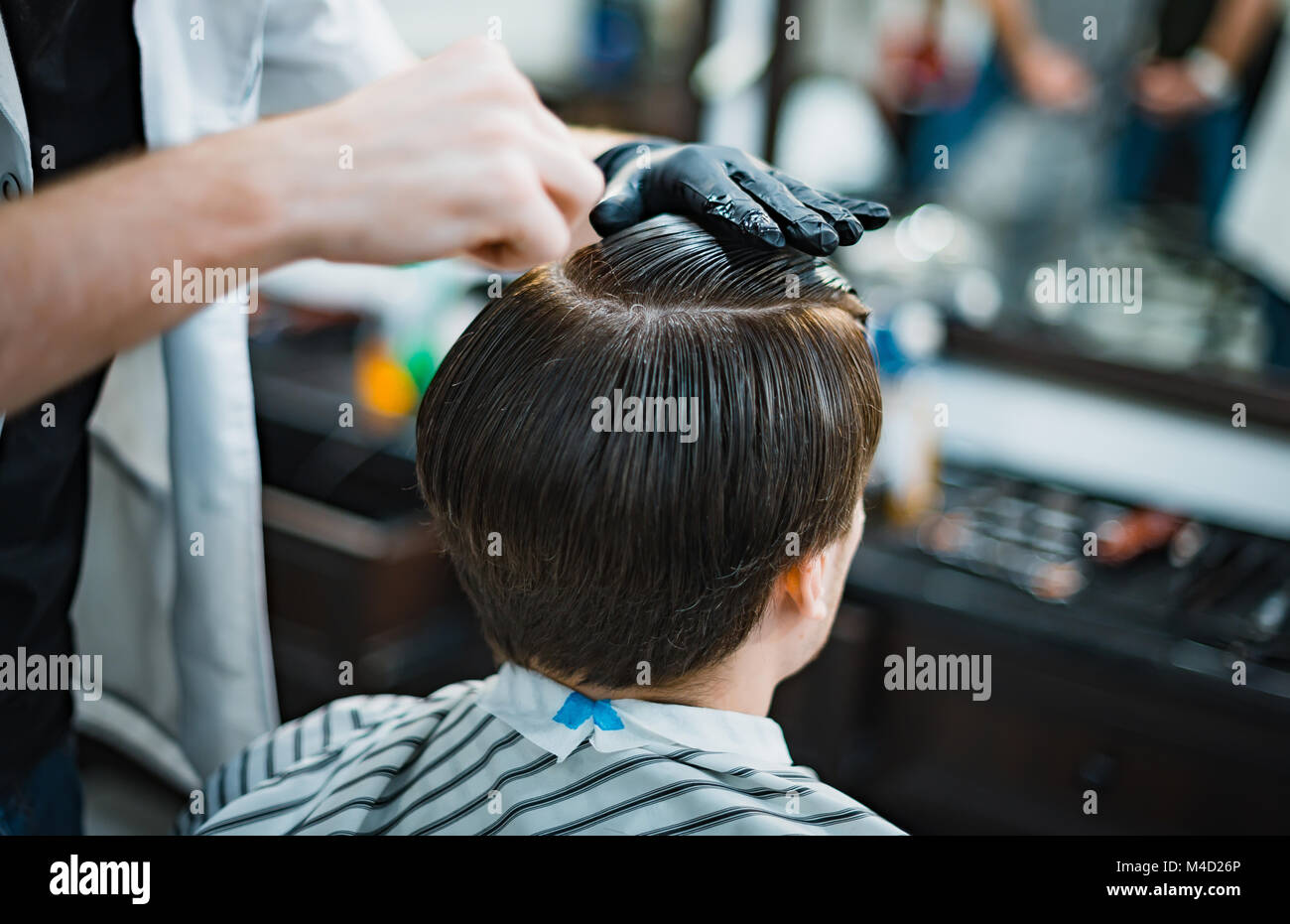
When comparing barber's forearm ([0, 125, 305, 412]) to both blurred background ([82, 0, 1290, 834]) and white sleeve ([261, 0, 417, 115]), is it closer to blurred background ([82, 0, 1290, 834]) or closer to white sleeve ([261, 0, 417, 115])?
white sleeve ([261, 0, 417, 115])

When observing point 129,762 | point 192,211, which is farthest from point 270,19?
point 129,762

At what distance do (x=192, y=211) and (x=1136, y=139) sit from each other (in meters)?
2.23

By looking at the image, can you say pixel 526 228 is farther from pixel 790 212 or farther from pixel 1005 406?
pixel 1005 406

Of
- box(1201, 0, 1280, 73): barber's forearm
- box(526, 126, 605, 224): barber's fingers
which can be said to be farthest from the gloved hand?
box(1201, 0, 1280, 73): barber's forearm

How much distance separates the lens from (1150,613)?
2.03 m

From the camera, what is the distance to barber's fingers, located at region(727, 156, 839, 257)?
3.24 feet

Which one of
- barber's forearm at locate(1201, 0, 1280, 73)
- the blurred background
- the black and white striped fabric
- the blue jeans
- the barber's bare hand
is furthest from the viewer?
barber's forearm at locate(1201, 0, 1280, 73)

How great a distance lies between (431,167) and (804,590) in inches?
21.5

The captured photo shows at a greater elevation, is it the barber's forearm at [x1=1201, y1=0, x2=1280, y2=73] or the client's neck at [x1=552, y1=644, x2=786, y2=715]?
the barber's forearm at [x1=1201, y1=0, x2=1280, y2=73]

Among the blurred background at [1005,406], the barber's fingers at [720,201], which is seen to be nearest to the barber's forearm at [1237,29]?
the blurred background at [1005,406]

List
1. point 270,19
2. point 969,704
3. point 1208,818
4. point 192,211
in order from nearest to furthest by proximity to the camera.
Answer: point 192,211
point 270,19
point 1208,818
point 969,704

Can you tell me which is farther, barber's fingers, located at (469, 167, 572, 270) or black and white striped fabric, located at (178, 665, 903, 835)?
black and white striped fabric, located at (178, 665, 903, 835)

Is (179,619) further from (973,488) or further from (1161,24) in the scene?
(1161,24)

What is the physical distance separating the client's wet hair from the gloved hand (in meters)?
0.04
